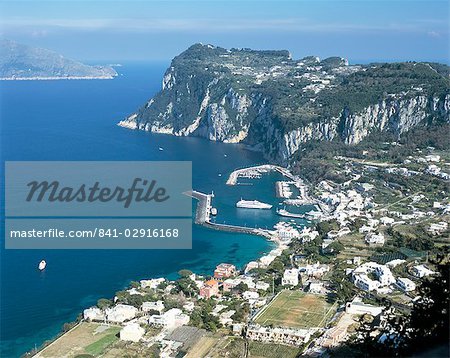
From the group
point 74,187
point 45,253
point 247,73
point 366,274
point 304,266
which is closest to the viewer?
point 366,274

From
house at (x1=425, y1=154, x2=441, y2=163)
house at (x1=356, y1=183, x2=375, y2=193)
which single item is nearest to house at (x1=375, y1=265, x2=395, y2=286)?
house at (x1=356, y1=183, x2=375, y2=193)

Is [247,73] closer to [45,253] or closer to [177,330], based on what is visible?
[45,253]

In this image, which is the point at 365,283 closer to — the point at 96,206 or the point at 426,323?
the point at 426,323

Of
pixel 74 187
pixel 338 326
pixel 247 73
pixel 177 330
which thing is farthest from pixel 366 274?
pixel 247 73

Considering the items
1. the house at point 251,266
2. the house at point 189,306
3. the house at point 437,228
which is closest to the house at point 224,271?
the house at point 251,266

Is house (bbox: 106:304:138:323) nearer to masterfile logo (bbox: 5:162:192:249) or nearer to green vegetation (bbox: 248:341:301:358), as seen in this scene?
green vegetation (bbox: 248:341:301:358)

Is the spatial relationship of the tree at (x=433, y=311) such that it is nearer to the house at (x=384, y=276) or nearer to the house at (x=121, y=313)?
the house at (x=121, y=313)

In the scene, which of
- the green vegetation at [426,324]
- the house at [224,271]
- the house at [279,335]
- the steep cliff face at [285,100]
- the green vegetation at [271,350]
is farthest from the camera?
the steep cliff face at [285,100]
